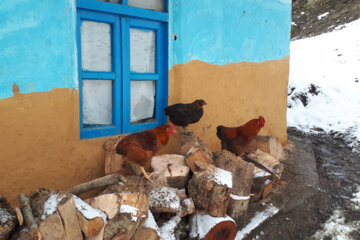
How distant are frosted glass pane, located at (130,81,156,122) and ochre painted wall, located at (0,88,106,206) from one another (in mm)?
770

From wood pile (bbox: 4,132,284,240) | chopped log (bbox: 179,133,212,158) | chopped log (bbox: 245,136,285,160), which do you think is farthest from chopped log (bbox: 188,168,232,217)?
chopped log (bbox: 245,136,285,160)

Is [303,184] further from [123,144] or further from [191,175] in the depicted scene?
[123,144]

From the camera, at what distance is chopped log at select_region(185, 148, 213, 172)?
10.4ft

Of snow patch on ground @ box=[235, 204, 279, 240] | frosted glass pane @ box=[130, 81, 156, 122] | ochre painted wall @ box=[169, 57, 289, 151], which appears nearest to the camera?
snow patch on ground @ box=[235, 204, 279, 240]

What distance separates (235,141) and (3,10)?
3111 mm

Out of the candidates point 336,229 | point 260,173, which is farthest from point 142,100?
point 336,229

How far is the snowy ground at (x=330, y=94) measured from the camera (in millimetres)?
4191

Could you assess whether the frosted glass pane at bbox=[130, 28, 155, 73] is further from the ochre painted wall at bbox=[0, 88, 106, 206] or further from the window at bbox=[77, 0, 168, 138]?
the ochre painted wall at bbox=[0, 88, 106, 206]

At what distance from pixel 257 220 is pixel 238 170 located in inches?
23.2

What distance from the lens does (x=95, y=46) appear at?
3416mm

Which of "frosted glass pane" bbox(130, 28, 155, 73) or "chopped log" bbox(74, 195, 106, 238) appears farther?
"frosted glass pane" bbox(130, 28, 155, 73)

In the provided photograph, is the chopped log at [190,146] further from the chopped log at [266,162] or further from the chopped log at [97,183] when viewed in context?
the chopped log at [97,183]

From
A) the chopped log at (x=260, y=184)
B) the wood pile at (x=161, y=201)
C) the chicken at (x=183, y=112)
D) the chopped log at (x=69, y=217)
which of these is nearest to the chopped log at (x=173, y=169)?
the wood pile at (x=161, y=201)

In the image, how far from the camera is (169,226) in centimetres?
261
